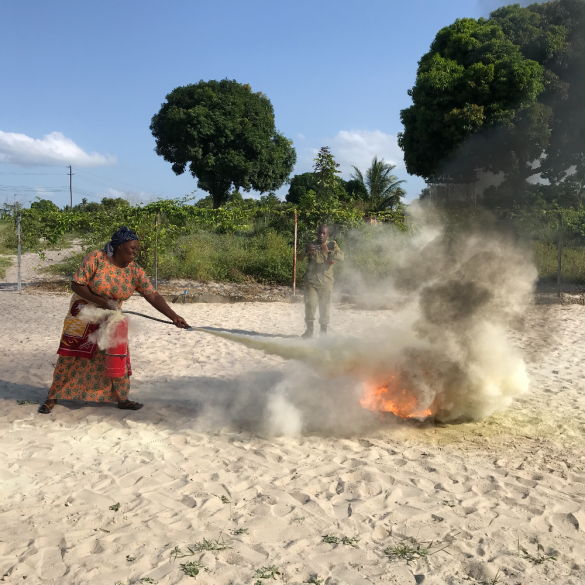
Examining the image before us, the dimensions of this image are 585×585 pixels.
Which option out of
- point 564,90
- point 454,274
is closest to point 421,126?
point 564,90

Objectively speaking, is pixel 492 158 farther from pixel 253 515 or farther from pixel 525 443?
pixel 253 515

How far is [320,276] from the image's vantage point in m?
8.86

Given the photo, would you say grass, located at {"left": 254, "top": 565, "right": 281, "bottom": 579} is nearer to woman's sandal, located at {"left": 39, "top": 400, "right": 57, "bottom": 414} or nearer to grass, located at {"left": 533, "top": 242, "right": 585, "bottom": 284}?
woman's sandal, located at {"left": 39, "top": 400, "right": 57, "bottom": 414}

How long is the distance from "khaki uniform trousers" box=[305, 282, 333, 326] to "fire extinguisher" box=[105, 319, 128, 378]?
408 cm

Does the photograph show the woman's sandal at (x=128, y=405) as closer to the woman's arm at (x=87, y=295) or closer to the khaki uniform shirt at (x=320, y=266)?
the woman's arm at (x=87, y=295)

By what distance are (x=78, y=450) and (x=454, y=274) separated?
3836 millimetres

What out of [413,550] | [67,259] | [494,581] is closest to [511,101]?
[67,259]

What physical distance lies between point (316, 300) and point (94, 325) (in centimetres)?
449

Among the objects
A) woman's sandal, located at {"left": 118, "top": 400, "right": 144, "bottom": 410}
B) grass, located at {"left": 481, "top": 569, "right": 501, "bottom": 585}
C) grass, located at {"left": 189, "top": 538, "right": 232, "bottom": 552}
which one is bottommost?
A: grass, located at {"left": 481, "top": 569, "right": 501, "bottom": 585}

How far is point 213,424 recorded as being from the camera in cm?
520

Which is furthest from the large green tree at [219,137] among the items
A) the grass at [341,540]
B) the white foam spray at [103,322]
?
the grass at [341,540]

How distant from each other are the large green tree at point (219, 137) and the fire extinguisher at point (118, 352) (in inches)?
1106

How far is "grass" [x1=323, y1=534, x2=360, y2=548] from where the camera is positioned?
3178 millimetres

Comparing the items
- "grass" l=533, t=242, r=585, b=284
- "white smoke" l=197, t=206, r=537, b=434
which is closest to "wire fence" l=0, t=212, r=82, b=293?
"white smoke" l=197, t=206, r=537, b=434
